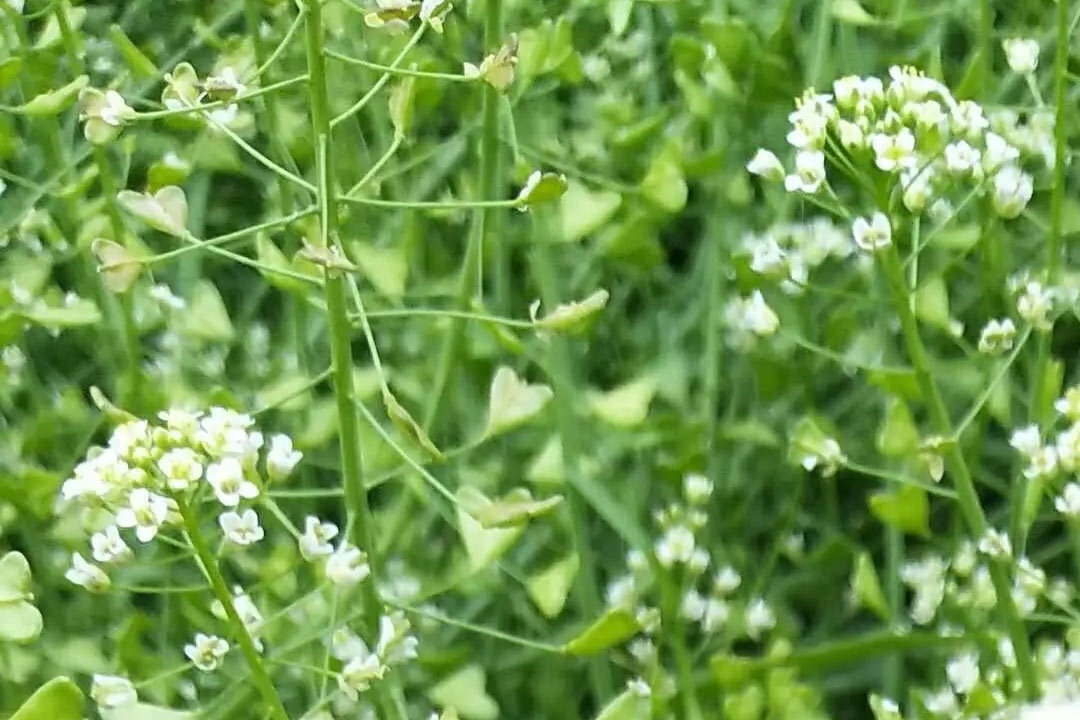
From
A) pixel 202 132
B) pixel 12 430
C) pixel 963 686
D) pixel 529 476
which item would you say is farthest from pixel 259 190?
pixel 963 686

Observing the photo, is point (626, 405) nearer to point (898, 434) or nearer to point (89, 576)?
point (898, 434)

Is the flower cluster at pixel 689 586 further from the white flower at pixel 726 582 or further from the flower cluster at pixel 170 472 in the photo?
the flower cluster at pixel 170 472

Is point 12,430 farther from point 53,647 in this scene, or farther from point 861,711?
point 861,711

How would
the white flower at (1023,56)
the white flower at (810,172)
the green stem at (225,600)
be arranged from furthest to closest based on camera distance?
the white flower at (1023,56), the white flower at (810,172), the green stem at (225,600)

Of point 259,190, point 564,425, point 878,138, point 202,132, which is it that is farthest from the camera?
point 259,190

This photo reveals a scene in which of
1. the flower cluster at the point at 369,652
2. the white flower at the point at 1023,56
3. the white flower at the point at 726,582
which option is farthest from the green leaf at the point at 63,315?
the white flower at the point at 1023,56

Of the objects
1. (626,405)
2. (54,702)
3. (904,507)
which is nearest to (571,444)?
(626,405)
